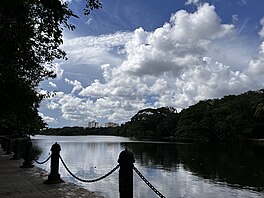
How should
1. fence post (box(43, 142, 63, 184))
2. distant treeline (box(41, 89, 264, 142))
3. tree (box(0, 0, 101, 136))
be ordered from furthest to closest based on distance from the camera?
distant treeline (box(41, 89, 264, 142)) → fence post (box(43, 142, 63, 184)) → tree (box(0, 0, 101, 136))

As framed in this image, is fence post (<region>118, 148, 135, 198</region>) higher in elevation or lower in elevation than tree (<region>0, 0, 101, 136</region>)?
lower

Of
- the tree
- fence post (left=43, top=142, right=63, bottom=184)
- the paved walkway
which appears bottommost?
the paved walkway

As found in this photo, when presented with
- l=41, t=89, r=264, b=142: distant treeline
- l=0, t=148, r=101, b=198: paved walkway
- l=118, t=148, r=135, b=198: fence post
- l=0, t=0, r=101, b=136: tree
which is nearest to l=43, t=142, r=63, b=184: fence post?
l=0, t=148, r=101, b=198: paved walkway

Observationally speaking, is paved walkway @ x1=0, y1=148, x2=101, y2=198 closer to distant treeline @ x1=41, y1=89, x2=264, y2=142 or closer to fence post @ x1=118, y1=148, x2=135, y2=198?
fence post @ x1=118, y1=148, x2=135, y2=198

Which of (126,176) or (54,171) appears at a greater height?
(126,176)

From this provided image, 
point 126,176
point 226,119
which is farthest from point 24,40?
point 226,119

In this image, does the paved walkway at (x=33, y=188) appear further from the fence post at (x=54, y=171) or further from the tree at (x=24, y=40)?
the tree at (x=24, y=40)

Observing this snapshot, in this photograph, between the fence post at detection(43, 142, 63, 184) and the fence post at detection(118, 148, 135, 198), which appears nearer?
the fence post at detection(118, 148, 135, 198)

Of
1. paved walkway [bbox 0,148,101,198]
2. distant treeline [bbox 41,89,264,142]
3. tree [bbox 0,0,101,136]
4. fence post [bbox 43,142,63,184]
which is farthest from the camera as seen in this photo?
distant treeline [bbox 41,89,264,142]

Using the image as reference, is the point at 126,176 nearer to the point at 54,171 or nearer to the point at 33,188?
the point at 33,188

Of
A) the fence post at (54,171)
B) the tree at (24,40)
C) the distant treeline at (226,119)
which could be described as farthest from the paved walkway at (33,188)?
the distant treeline at (226,119)

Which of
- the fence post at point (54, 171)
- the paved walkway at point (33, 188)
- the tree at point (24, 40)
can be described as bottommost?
the paved walkway at point (33, 188)


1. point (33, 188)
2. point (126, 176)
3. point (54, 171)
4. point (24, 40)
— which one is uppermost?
point (24, 40)

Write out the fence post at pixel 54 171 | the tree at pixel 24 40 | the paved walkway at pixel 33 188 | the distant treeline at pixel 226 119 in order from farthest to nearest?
the distant treeline at pixel 226 119, the fence post at pixel 54 171, the paved walkway at pixel 33 188, the tree at pixel 24 40
